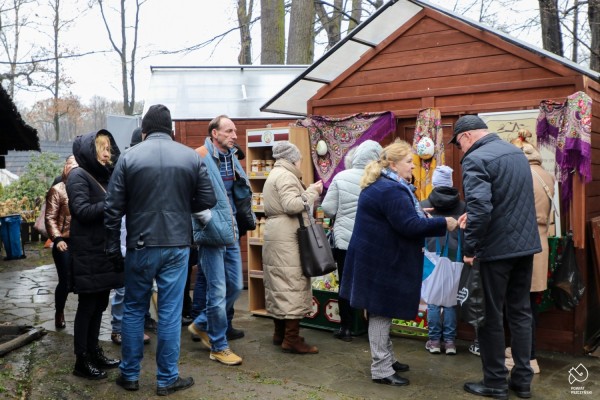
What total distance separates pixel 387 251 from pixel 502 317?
94 cm

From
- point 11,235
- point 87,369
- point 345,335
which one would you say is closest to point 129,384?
point 87,369

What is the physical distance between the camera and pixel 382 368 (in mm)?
4773

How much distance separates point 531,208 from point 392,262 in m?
1.06

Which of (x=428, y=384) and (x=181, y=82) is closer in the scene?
(x=428, y=384)

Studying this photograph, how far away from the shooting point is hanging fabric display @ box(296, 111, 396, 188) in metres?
6.64

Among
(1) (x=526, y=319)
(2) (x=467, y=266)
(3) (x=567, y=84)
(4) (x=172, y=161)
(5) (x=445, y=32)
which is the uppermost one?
(5) (x=445, y=32)

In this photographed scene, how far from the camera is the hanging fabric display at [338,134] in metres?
6.64

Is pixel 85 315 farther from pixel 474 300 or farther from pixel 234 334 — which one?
pixel 474 300

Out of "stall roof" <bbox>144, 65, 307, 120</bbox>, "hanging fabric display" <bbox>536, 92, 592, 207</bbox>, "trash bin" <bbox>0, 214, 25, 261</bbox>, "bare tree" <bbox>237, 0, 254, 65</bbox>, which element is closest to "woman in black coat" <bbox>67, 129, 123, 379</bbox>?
"hanging fabric display" <bbox>536, 92, 592, 207</bbox>

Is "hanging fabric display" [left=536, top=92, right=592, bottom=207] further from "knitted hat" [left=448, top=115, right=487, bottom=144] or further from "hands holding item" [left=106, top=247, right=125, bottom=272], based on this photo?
"hands holding item" [left=106, top=247, right=125, bottom=272]

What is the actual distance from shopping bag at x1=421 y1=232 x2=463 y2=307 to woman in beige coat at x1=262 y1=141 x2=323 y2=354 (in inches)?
42.9

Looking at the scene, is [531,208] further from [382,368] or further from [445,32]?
[445,32]

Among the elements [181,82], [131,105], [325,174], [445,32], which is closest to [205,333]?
[325,174]

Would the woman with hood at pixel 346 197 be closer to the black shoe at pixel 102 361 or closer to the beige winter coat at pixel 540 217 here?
the beige winter coat at pixel 540 217
